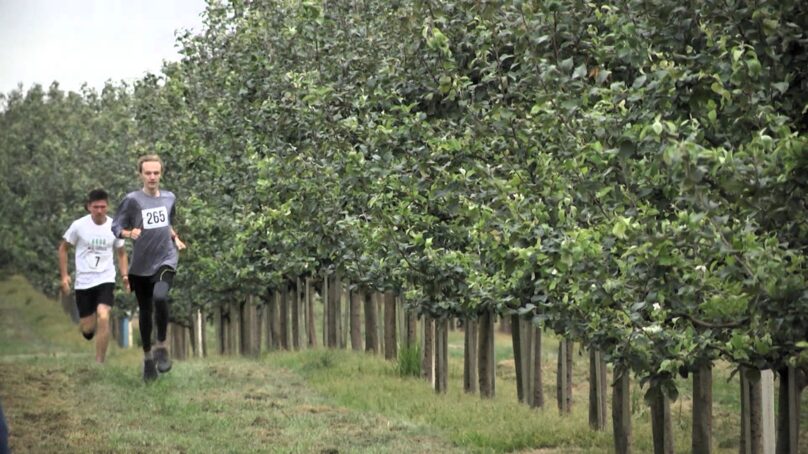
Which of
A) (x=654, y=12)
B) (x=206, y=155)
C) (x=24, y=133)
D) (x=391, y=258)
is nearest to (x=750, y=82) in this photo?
(x=654, y=12)

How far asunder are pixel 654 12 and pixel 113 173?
39570mm

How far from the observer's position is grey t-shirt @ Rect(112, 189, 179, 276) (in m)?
16.3

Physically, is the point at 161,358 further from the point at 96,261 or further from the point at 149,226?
the point at 96,261

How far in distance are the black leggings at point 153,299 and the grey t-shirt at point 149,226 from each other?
109mm

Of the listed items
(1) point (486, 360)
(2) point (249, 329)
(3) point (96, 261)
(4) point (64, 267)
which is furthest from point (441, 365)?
(2) point (249, 329)

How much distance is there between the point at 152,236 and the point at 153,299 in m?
0.70

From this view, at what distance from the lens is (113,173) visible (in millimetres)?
47062

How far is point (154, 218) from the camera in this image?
1633cm

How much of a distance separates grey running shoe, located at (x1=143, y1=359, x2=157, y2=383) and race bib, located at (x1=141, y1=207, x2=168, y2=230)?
159 centimetres

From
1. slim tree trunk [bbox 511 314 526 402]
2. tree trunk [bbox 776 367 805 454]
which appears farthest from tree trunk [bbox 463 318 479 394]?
tree trunk [bbox 776 367 805 454]

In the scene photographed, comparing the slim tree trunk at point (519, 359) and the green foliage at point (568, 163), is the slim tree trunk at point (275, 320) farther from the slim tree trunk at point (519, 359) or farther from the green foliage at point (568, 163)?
the slim tree trunk at point (519, 359)

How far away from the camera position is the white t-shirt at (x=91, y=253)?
18.1 m

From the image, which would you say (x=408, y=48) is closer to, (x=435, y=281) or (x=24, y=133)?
(x=435, y=281)

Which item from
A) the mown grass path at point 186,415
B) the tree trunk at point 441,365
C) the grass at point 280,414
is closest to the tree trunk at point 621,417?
the grass at point 280,414
